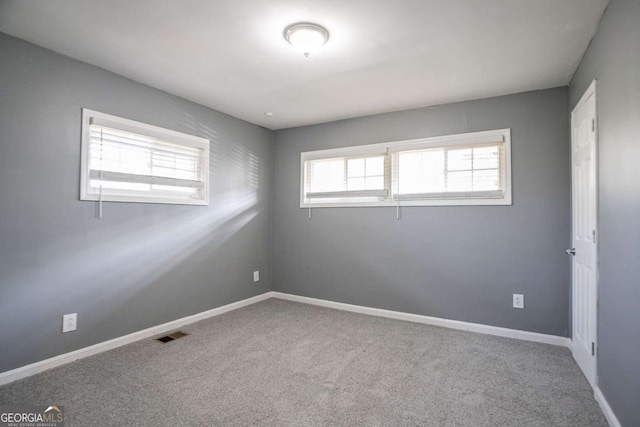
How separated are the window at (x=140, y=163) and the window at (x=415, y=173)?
1452mm

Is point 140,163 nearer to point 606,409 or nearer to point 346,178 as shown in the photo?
point 346,178

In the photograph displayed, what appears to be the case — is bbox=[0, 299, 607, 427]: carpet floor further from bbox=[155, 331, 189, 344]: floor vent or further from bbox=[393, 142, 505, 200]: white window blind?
bbox=[393, 142, 505, 200]: white window blind

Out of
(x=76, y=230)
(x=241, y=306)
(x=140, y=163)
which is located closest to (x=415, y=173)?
(x=241, y=306)

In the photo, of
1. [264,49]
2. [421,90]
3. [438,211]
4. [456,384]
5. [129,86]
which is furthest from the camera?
[438,211]

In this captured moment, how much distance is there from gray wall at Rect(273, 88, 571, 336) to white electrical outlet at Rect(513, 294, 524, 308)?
0.05 metres

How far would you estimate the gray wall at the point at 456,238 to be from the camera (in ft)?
9.96

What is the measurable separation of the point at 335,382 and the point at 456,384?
83 cm

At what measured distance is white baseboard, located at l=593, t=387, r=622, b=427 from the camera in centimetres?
176

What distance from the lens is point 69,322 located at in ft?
8.35

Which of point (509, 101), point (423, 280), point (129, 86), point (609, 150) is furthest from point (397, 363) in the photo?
point (129, 86)

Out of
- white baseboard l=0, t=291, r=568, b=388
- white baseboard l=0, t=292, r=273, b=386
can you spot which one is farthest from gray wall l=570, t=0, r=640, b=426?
white baseboard l=0, t=292, r=273, b=386

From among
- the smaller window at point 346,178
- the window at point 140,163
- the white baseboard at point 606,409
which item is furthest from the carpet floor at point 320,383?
the smaller window at point 346,178

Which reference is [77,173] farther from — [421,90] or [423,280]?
[423,280]

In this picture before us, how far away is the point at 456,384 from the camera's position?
2.25 m
